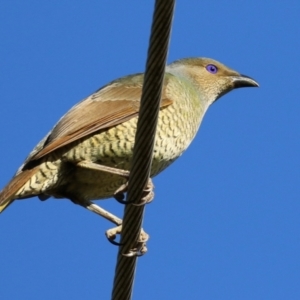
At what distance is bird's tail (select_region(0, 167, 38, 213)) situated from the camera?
5.67 m

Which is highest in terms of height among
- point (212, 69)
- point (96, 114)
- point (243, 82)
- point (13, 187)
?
point (212, 69)

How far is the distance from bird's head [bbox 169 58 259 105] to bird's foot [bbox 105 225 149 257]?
6.96 ft

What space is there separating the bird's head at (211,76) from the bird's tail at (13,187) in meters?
2.34

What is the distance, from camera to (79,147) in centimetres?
593

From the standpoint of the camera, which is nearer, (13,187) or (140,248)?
(140,248)

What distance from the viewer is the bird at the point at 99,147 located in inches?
231

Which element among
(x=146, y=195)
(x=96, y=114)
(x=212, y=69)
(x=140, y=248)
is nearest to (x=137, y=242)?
(x=146, y=195)

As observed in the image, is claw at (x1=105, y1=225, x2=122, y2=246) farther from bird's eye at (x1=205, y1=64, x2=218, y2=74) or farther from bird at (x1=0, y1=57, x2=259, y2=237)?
bird's eye at (x1=205, y1=64, x2=218, y2=74)

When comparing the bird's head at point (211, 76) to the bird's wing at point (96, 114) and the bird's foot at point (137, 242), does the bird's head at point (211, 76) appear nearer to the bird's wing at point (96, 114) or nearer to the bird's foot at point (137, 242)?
the bird's wing at point (96, 114)

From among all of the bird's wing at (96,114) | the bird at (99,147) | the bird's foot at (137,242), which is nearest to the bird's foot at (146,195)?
the bird's foot at (137,242)

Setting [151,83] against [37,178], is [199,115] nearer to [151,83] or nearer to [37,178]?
[37,178]

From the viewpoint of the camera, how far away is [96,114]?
6094 mm

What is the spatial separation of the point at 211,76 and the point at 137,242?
3.79 m

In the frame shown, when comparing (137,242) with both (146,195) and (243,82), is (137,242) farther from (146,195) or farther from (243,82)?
(243,82)
